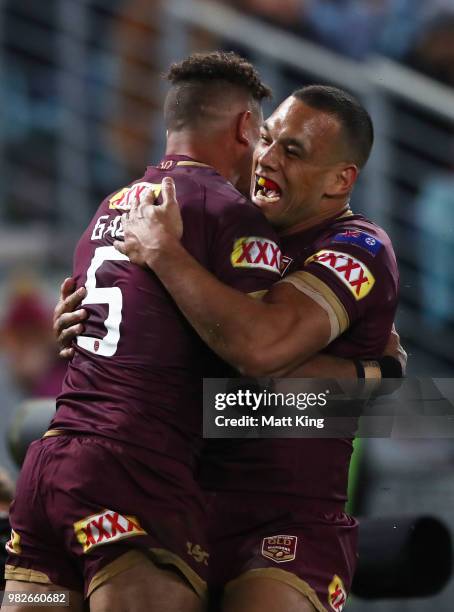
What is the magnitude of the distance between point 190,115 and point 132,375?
0.76m

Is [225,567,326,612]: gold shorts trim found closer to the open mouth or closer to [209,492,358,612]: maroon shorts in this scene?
[209,492,358,612]: maroon shorts

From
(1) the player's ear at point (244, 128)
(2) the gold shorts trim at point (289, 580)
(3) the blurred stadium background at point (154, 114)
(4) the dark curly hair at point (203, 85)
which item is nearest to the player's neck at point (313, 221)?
(1) the player's ear at point (244, 128)

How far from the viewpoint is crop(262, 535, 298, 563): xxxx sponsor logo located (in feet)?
8.90

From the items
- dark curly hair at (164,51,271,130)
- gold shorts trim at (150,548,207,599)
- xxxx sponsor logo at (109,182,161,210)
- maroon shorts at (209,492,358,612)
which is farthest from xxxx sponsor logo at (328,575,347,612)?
dark curly hair at (164,51,271,130)

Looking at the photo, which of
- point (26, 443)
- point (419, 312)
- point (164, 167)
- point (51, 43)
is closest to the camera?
point (164, 167)

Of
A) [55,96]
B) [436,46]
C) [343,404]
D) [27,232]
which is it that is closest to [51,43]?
[55,96]

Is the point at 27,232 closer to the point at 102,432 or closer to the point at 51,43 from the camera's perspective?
the point at 51,43

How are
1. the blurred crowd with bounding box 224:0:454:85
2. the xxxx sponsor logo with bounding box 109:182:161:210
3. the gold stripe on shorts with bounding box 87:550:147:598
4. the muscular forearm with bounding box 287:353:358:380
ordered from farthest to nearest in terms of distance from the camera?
the blurred crowd with bounding box 224:0:454:85 < the xxxx sponsor logo with bounding box 109:182:161:210 < the muscular forearm with bounding box 287:353:358:380 < the gold stripe on shorts with bounding box 87:550:147:598

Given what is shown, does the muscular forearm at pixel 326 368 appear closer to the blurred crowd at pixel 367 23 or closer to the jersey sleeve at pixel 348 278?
the jersey sleeve at pixel 348 278

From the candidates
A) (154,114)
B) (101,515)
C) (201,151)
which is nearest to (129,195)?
(201,151)

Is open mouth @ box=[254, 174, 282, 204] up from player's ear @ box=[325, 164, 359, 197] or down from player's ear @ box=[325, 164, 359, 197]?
down

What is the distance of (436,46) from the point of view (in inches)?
253

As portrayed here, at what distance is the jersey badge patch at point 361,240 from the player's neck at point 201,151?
1.16 ft

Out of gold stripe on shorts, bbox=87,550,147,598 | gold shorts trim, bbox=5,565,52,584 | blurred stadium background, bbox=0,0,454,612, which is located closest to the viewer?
gold stripe on shorts, bbox=87,550,147,598
